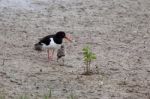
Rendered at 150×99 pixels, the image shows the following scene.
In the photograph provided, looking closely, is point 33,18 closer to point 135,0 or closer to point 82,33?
point 82,33

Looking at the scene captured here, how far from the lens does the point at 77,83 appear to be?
11102 mm

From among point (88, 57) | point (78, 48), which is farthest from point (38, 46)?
point (88, 57)

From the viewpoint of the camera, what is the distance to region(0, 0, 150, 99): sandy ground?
35.6ft

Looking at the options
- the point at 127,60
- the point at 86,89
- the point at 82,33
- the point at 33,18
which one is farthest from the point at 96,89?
the point at 33,18

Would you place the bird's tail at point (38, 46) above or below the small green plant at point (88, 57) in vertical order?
above

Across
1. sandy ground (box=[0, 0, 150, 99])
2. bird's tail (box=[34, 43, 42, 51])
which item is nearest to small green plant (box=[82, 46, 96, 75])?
sandy ground (box=[0, 0, 150, 99])

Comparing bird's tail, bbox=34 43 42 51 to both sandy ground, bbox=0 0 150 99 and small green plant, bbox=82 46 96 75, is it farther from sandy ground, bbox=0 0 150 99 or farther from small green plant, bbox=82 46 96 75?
small green plant, bbox=82 46 96 75

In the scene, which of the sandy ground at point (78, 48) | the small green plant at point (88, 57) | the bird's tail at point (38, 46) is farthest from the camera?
the bird's tail at point (38, 46)

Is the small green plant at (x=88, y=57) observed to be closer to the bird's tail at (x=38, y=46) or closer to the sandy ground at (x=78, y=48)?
the sandy ground at (x=78, y=48)

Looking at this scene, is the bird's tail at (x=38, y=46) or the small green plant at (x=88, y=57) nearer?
the small green plant at (x=88, y=57)

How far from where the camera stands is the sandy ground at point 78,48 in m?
10.9

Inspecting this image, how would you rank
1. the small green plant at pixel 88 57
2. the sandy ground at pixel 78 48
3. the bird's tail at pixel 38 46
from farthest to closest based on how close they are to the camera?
the bird's tail at pixel 38 46
the small green plant at pixel 88 57
the sandy ground at pixel 78 48

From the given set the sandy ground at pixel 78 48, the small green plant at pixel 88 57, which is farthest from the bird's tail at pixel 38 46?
the small green plant at pixel 88 57

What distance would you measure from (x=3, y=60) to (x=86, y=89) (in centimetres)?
240
